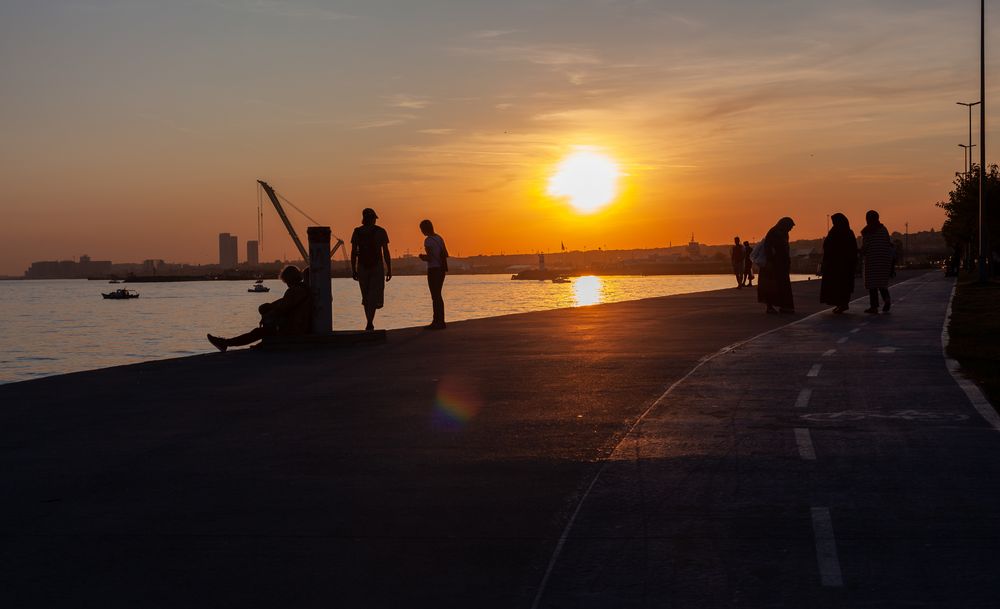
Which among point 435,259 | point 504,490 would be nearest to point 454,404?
point 504,490

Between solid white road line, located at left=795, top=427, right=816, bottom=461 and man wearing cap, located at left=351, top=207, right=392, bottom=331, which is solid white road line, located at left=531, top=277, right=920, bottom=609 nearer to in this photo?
solid white road line, located at left=795, top=427, right=816, bottom=461

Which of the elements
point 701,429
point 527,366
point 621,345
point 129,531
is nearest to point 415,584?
point 129,531

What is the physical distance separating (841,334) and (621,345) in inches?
161

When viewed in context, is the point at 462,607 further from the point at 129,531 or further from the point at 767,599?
the point at 129,531

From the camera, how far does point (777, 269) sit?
2573cm

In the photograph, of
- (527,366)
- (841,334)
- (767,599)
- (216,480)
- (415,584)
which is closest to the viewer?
(767,599)

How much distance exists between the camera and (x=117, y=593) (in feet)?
16.1

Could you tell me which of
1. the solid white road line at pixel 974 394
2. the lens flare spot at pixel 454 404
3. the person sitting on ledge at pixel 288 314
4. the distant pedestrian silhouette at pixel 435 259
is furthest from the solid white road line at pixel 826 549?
the distant pedestrian silhouette at pixel 435 259

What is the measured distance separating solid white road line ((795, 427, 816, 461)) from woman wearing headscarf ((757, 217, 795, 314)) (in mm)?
17258

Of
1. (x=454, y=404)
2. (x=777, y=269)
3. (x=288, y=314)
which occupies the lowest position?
(x=454, y=404)

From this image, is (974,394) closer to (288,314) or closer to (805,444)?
(805,444)

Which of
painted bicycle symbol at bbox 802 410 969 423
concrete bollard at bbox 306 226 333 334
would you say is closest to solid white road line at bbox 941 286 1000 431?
painted bicycle symbol at bbox 802 410 969 423

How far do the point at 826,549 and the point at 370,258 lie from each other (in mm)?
15024

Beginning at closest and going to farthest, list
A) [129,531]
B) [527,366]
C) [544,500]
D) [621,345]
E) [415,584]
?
1. [415,584]
2. [129,531]
3. [544,500]
4. [527,366]
5. [621,345]
